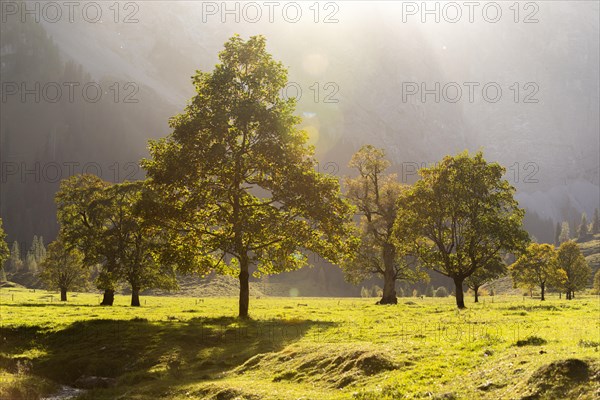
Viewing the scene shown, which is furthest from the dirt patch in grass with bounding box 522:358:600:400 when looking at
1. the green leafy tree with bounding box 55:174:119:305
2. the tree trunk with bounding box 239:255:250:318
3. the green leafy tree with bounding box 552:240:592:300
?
the green leafy tree with bounding box 552:240:592:300

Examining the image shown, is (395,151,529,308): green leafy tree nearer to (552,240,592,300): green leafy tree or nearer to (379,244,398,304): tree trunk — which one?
(379,244,398,304): tree trunk

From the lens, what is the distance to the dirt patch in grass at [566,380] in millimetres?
13773

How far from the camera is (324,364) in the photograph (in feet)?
67.9

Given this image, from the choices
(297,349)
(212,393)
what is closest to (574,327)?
(297,349)

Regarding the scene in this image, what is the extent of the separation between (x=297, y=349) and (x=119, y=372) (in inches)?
370

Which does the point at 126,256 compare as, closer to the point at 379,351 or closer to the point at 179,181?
the point at 179,181

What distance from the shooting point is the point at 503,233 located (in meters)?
49.0

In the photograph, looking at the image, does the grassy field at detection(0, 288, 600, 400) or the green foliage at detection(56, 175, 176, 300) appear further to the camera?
the green foliage at detection(56, 175, 176, 300)

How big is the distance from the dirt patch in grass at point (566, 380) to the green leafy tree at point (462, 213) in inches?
1421

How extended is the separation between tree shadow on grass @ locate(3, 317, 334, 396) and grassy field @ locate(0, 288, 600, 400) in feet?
0.21

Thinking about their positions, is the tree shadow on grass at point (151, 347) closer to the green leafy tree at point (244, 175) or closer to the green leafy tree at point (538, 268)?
the green leafy tree at point (244, 175)

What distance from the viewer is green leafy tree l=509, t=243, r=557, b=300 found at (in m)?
91.6

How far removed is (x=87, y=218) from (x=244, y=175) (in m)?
38.1

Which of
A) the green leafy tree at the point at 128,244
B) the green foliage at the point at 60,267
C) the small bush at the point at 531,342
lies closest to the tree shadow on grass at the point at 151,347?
the small bush at the point at 531,342
